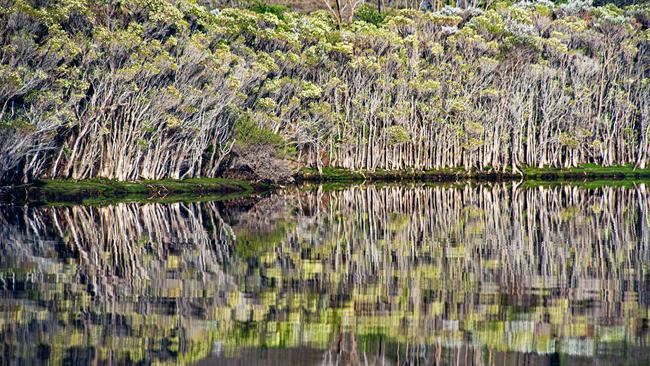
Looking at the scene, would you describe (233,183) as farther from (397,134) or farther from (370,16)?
(370,16)

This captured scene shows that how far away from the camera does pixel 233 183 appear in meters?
89.5

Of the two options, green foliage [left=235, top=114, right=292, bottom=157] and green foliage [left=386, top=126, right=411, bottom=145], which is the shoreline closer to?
green foliage [left=235, top=114, right=292, bottom=157]

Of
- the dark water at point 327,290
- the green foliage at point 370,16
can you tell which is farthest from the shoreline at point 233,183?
the green foliage at point 370,16

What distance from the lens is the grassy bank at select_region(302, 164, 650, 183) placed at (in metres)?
107

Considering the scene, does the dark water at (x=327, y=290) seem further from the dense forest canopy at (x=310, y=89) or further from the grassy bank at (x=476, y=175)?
the grassy bank at (x=476, y=175)

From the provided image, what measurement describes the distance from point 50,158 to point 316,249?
4838 centimetres

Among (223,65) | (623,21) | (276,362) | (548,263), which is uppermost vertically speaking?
(623,21)

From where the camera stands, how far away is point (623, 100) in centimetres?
11781

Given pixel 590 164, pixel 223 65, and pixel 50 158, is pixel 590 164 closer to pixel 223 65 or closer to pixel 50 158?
pixel 223 65

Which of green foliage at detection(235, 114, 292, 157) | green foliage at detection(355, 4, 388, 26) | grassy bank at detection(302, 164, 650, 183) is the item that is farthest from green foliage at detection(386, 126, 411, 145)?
→ green foliage at detection(355, 4, 388, 26)

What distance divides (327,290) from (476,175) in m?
84.6

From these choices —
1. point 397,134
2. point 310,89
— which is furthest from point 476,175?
point 310,89

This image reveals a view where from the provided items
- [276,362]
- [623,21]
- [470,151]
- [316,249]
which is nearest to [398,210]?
[316,249]

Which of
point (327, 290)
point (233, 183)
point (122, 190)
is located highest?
point (233, 183)
